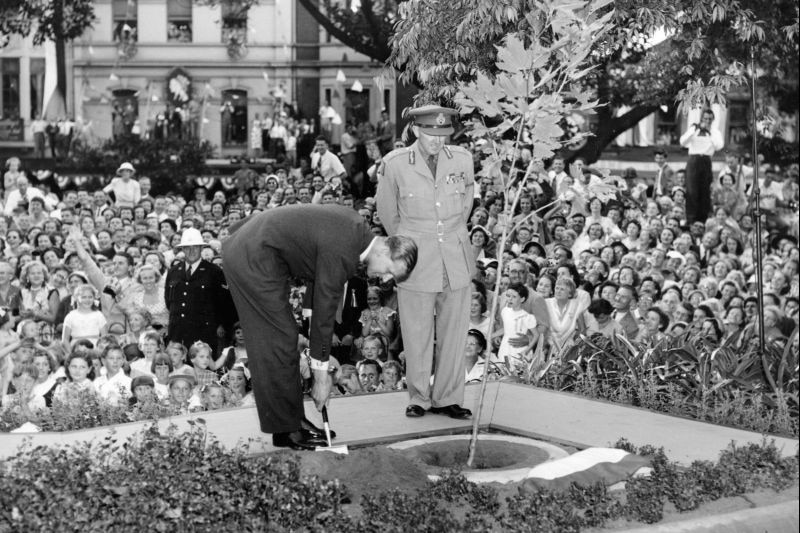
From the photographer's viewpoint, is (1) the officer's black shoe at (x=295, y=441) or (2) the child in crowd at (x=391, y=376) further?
(2) the child in crowd at (x=391, y=376)

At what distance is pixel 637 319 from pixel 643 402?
10.5 feet

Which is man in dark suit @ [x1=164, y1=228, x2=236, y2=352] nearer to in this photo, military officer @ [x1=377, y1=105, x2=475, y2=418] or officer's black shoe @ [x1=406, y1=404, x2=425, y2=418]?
officer's black shoe @ [x1=406, y1=404, x2=425, y2=418]

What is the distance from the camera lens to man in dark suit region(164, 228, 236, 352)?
12.0m

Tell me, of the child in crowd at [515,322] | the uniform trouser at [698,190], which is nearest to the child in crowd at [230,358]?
the child in crowd at [515,322]

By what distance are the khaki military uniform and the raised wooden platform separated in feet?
0.88

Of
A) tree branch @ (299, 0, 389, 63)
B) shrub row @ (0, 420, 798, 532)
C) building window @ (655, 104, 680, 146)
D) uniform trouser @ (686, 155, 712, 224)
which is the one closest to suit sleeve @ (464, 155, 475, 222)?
shrub row @ (0, 420, 798, 532)

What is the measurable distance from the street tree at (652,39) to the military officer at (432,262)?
164 centimetres

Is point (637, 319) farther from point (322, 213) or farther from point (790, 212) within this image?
point (790, 212)

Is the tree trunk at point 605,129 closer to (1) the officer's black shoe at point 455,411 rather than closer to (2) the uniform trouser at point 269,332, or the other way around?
(1) the officer's black shoe at point 455,411

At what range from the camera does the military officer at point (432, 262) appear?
25.8 feet

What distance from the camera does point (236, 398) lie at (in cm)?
966

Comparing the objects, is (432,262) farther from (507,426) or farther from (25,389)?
(25,389)

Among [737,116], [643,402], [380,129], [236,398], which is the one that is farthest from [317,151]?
[737,116]

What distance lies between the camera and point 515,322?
11.5 metres
